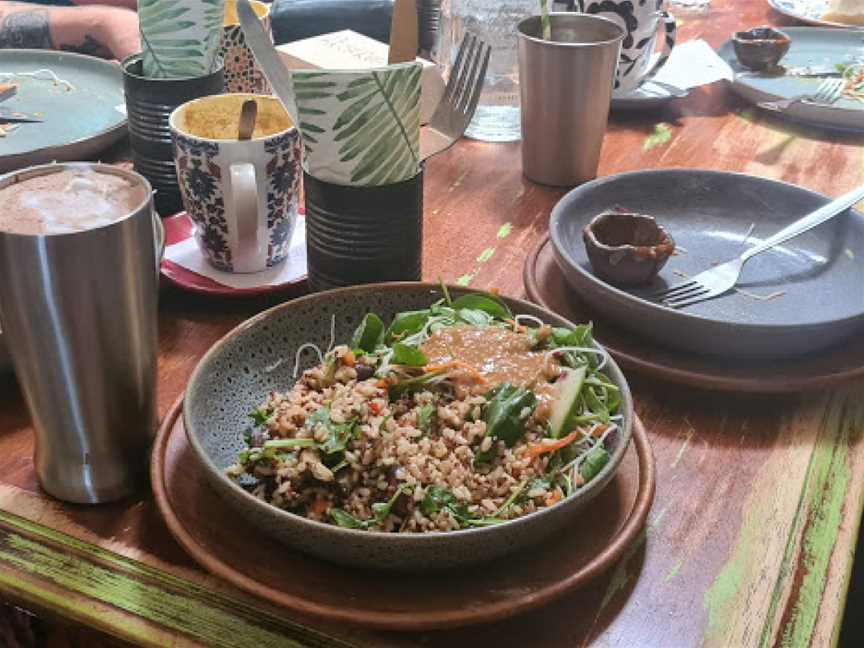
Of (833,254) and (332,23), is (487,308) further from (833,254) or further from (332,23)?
(332,23)

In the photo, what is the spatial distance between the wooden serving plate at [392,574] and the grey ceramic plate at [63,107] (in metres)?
0.72

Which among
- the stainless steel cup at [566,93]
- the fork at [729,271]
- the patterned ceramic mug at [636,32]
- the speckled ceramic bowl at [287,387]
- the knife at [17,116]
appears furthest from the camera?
the patterned ceramic mug at [636,32]

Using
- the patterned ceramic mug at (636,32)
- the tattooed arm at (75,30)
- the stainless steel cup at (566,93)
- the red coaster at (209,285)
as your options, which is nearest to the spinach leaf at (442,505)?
the red coaster at (209,285)

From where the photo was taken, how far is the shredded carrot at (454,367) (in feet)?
2.65

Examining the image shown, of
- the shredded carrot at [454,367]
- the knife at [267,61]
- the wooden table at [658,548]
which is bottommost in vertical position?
the wooden table at [658,548]

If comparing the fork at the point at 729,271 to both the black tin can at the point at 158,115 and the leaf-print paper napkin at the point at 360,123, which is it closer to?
the leaf-print paper napkin at the point at 360,123

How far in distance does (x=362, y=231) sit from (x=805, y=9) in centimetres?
187

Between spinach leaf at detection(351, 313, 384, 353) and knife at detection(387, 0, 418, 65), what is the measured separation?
0.37 metres

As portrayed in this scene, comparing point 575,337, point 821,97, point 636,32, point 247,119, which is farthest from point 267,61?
point 821,97

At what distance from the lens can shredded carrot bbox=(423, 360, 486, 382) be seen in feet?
2.65

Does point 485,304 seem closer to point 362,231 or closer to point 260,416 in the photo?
point 362,231

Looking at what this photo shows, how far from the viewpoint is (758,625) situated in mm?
696

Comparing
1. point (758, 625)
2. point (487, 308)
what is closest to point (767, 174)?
point (487, 308)

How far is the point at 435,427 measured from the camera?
0.78 m
